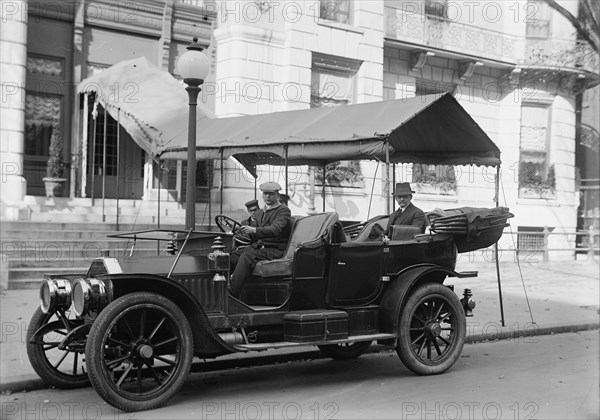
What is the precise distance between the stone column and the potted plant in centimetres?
79

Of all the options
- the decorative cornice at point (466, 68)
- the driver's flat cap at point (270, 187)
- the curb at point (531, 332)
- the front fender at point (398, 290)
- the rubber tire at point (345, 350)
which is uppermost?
the decorative cornice at point (466, 68)

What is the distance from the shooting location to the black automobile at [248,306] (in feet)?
23.1

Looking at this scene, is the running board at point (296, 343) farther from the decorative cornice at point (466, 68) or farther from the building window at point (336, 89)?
the decorative cornice at point (466, 68)

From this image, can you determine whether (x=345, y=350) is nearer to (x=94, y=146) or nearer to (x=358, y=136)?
(x=358, y=136)

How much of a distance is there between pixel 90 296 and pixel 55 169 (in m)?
11.6

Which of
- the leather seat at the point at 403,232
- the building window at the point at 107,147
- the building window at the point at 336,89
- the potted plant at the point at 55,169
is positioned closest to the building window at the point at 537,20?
the building window at the point at 336,89

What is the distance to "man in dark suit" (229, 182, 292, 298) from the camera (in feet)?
26.8

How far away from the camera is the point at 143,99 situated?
17906 mm

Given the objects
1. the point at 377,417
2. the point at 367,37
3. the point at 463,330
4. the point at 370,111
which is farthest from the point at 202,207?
the point at 377,417

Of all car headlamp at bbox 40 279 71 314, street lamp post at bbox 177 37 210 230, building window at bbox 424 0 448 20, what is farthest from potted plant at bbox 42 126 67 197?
building window at bbox 424 0 448 20

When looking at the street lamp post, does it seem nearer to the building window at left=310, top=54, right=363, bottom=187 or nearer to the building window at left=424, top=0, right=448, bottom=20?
the building window at left=310, top=54, right=363, bottom=187

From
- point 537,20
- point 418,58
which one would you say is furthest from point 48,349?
point 537,20

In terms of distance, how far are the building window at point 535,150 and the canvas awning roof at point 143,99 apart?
1345 cm

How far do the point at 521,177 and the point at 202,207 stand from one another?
41.1 feet
